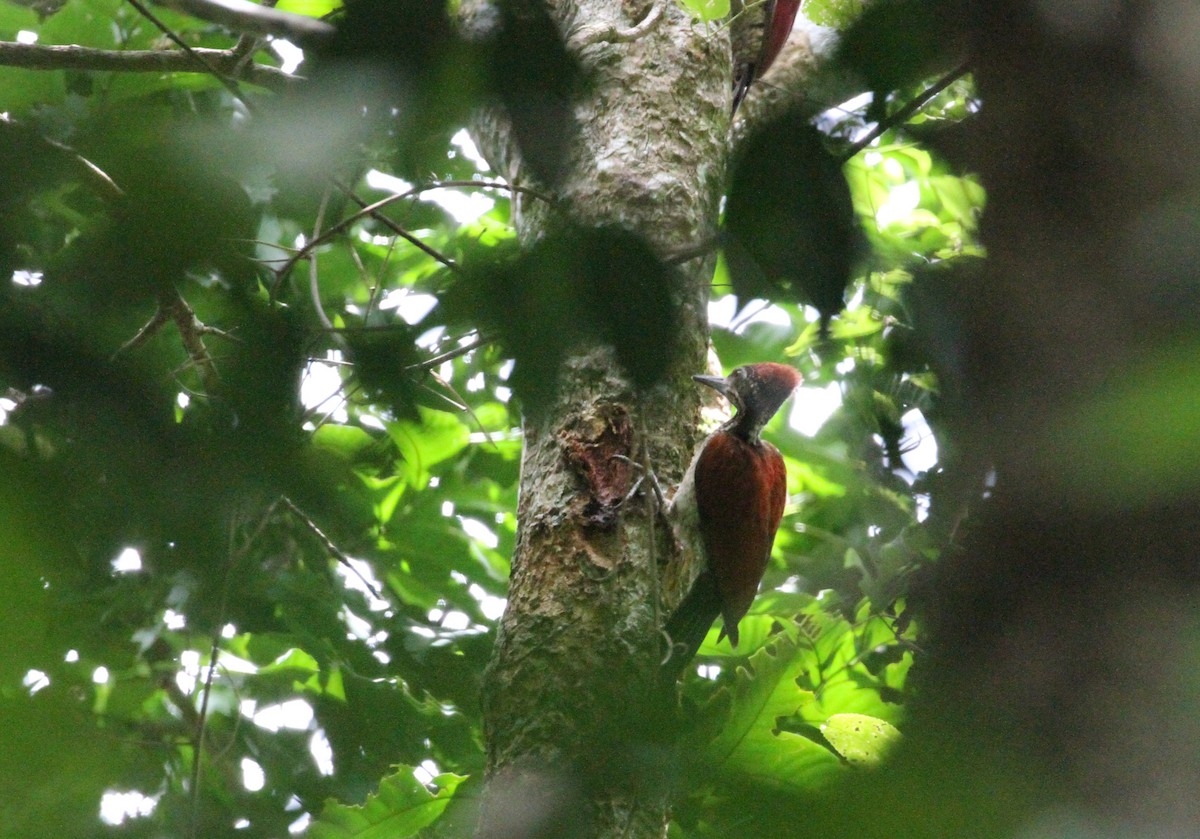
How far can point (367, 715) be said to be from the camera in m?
2.57

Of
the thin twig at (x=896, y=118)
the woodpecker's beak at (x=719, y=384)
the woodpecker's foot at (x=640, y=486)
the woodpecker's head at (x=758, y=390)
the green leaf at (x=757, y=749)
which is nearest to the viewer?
the green leaf at (x=757, y=749)

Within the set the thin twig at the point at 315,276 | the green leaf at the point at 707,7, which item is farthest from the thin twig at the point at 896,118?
the green leaf at the point at 707,7

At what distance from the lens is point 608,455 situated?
2.21 m

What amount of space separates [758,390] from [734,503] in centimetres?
39

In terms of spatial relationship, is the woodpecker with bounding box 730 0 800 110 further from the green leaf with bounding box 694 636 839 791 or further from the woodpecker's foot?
the green leaf with bounding box 694 636 839 791

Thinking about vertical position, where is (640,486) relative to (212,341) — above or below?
below

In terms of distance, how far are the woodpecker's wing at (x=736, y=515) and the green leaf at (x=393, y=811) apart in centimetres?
102

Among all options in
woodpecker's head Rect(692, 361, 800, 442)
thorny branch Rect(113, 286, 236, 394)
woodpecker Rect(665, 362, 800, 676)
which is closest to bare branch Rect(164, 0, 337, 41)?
thorny branch Rect(113, 286, 236, 394)

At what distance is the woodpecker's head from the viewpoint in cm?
329

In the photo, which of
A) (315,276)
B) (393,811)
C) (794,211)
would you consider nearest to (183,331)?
(315,276)

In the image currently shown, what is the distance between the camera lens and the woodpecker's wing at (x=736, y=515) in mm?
3020

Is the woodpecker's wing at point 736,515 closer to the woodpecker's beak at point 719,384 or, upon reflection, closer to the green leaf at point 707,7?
the woodpecker's beak at point 719,384

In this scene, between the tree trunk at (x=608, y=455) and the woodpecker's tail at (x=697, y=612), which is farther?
the woodpecker's tail at (x=697, y=612)

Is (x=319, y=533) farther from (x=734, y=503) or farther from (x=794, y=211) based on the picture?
(x=734, y=503)
